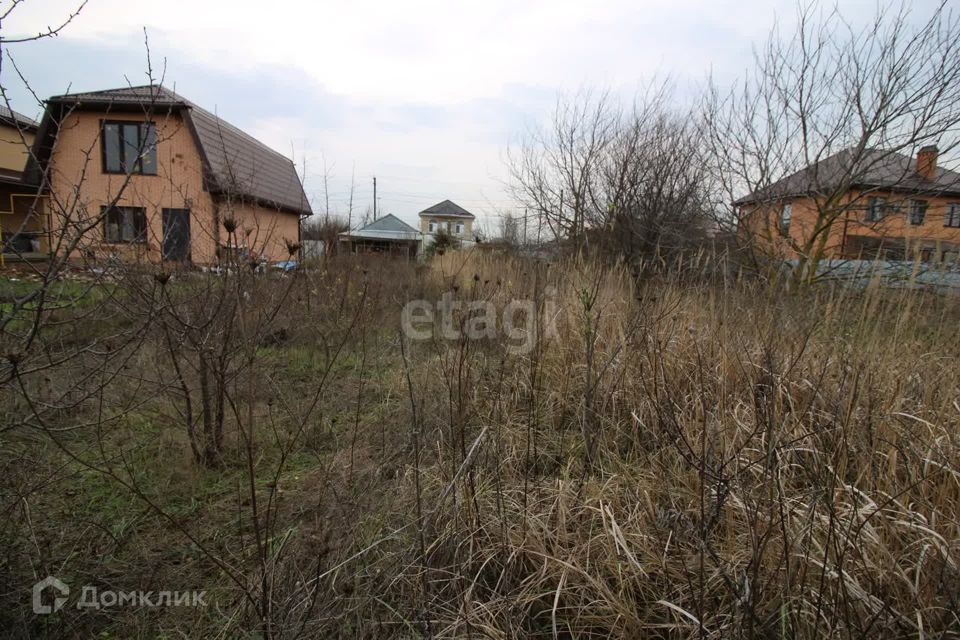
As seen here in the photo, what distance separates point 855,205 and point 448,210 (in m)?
41.3

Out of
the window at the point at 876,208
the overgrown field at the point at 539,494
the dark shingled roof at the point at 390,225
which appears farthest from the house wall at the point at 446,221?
the overgrown field at the point at 539,494

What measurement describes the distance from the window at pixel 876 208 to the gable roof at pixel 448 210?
132ft

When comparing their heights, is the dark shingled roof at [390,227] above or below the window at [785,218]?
above

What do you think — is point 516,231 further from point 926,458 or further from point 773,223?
point 926,458

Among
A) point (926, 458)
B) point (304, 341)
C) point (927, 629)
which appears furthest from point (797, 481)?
point (304, 341)

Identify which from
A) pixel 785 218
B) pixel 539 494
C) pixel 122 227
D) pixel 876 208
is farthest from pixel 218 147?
pixel 876 208

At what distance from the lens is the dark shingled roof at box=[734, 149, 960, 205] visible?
16.4ft

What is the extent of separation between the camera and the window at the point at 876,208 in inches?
209

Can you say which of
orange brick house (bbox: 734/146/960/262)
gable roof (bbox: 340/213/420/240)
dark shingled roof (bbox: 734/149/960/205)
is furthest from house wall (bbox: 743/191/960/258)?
gable roof (bbox: 340/213/420/240)

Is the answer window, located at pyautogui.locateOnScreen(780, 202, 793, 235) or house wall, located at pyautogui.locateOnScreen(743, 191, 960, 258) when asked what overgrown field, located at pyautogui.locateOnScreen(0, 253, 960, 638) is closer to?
house wall, located at pyautogui.locateOnScreen(743, 191, 960, 258)

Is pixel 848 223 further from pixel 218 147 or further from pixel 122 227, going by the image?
pixel 218 147

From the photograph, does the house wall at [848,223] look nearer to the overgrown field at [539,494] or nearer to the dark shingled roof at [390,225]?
the overgrown field at [539,494]

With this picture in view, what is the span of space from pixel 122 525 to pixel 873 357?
3.86 m

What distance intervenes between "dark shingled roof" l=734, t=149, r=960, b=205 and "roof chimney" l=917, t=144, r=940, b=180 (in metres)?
0.04
